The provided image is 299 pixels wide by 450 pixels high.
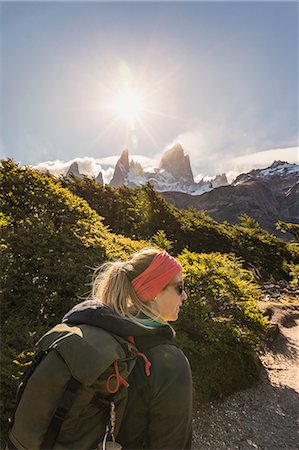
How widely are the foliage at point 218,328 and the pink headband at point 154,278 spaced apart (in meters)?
3.48

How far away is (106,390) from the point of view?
5.83 feet

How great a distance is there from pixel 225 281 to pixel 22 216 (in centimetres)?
428

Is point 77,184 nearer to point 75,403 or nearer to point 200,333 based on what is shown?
point 200,333

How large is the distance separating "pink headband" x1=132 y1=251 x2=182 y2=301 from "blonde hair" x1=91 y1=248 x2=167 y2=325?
3 centimetres

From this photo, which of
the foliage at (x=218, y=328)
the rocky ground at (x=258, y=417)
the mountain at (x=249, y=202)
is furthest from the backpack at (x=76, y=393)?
the mountain at (x=249, y=202)

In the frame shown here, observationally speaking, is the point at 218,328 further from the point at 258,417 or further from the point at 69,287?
the point at 69,287

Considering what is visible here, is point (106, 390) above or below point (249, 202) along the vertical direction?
below

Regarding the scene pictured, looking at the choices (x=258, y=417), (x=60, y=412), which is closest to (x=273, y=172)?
(x=258, y=417)

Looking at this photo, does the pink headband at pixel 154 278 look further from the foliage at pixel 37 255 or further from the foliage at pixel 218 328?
the foliage at pixel 218 328

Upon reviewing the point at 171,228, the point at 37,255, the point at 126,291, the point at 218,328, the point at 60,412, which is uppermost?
the point at 171,228

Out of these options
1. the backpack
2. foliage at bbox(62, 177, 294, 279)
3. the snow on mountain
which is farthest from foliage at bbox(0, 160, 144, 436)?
the snow on mountain

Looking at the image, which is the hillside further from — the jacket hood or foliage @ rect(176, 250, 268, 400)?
the jacket hood

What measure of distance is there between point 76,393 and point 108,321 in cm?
40

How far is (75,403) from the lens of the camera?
5.72 ft
